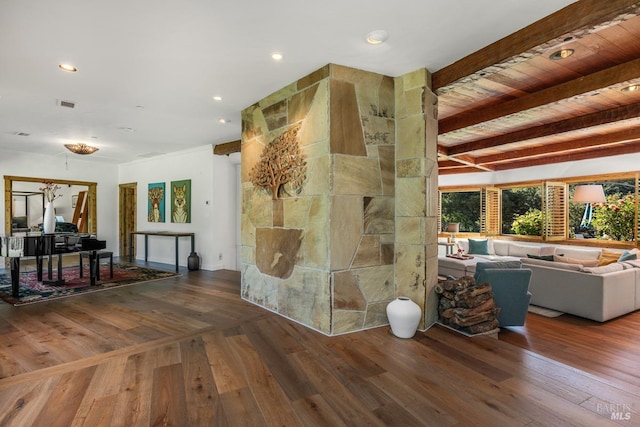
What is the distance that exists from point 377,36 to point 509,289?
3093 millimetres

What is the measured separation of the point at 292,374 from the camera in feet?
8.27

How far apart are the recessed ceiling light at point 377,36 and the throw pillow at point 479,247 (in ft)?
21.6

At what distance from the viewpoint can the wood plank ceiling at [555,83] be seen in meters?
2.50

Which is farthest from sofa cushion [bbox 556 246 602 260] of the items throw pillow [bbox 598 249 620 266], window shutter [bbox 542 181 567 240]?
window shutter [bbox 542 181 567 240]

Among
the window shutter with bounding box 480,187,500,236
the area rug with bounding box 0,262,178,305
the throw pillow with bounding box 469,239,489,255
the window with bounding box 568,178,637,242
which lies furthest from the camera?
the window shutter with bounding box 480,187,500,236

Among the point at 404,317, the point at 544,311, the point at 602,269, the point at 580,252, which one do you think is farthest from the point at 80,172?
the point at 580,252

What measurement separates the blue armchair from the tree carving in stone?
2457mm

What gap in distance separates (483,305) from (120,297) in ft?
16.1

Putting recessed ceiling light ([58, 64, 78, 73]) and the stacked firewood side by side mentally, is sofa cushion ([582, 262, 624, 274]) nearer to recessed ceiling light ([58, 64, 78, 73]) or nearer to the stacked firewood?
the stacked firewood

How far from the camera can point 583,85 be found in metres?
3.44

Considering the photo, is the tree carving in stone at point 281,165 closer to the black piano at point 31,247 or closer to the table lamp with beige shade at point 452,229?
the black piano at point 31,247

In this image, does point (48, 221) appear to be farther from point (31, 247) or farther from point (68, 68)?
point (68, 68)

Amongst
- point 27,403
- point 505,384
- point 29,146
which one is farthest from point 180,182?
point 505,384

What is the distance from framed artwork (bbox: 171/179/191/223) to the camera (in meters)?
7.50
